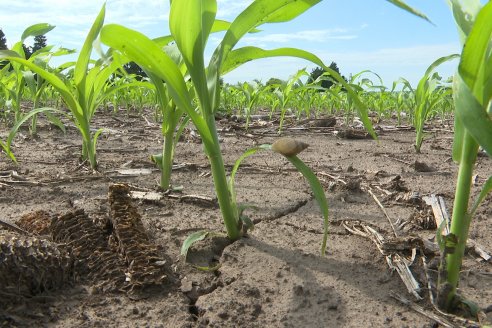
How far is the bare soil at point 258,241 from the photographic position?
985 mm

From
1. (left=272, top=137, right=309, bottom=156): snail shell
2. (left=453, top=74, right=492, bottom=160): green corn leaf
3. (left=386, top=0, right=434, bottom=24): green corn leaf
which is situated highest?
(left=386, top=0, right=434, bottom=24): green corn leaf

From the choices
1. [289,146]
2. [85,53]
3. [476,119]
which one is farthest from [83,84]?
[476,119]

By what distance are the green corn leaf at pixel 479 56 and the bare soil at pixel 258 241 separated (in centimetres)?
48

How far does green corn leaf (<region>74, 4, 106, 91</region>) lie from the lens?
1.49 m

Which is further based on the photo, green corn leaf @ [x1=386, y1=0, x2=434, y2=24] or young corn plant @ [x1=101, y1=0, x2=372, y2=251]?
young corn plant @ [x1=101, y1=0, x2=372, y2=251]

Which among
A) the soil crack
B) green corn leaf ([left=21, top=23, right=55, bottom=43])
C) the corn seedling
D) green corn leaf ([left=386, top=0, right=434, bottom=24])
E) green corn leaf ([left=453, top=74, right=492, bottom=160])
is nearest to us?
green corn leaf ([left=453, top=74, right=492, bottom=160])

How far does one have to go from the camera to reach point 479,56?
0.80 metres

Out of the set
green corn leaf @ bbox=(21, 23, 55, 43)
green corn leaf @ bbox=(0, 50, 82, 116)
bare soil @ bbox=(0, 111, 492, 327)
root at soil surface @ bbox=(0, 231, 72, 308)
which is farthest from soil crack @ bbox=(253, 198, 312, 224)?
green corn leaf @ bbox=(21, 23, 55, 43)

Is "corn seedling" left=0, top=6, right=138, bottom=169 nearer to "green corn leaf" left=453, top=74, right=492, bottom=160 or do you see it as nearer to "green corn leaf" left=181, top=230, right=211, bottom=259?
"green corn leaf" left=181, top=230, right=211, bottom=259

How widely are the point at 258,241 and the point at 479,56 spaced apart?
0.80 m

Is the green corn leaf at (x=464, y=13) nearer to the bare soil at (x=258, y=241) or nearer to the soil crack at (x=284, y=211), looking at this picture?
the bare soil at (x=258, y=241)

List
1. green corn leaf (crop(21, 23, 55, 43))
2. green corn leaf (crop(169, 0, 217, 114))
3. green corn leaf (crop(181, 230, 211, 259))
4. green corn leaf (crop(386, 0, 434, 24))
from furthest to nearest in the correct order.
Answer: green corn leaf (crop(21, 23, 55, 43)) → green corn leaf (crop(181, 230, 211, 259)) → green corn leaf (crop(169, 0, 217, 114)) → green corn leaf (crop(386, 0, 434, 24))

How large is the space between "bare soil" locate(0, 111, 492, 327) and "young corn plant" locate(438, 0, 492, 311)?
4.9 inches

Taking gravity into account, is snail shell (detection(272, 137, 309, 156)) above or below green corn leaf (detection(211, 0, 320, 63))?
below
